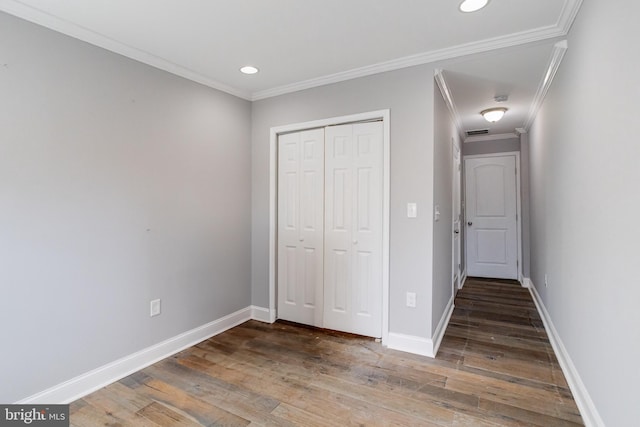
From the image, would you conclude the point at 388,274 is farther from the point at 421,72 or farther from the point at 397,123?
the point at 421,72

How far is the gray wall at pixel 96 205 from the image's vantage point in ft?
6.26

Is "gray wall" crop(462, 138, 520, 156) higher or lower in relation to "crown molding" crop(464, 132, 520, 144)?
lower

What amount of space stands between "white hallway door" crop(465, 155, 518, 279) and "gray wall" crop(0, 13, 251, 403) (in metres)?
4.29

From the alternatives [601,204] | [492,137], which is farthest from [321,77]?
[492,137]

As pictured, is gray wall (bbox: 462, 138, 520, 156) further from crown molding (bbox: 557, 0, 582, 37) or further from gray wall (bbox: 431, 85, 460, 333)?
crown molding (bbox: 557, 0, 582, 37)

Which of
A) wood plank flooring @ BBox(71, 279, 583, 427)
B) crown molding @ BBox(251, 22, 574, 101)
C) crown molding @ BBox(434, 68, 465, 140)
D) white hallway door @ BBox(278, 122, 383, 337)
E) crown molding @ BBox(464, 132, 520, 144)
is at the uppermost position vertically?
crown molding @ BBox(464, 132, 520, 144)

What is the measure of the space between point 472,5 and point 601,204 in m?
1.33

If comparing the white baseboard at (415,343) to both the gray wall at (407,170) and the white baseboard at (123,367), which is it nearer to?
the gray wall at (407,170)

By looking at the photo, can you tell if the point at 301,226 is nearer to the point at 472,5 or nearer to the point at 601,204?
the point at 472,5

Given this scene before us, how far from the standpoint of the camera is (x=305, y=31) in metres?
2.25

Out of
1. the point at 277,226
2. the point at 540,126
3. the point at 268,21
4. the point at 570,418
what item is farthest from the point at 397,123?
the point at 570,418

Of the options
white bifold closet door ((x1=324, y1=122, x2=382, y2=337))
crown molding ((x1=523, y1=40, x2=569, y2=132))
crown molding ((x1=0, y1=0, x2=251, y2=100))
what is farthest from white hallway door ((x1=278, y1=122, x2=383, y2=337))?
crown molding ((x1=523, y1=40, x2=569, y2=132))

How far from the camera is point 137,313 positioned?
2516mm

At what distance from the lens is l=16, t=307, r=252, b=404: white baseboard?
2.04 metres
